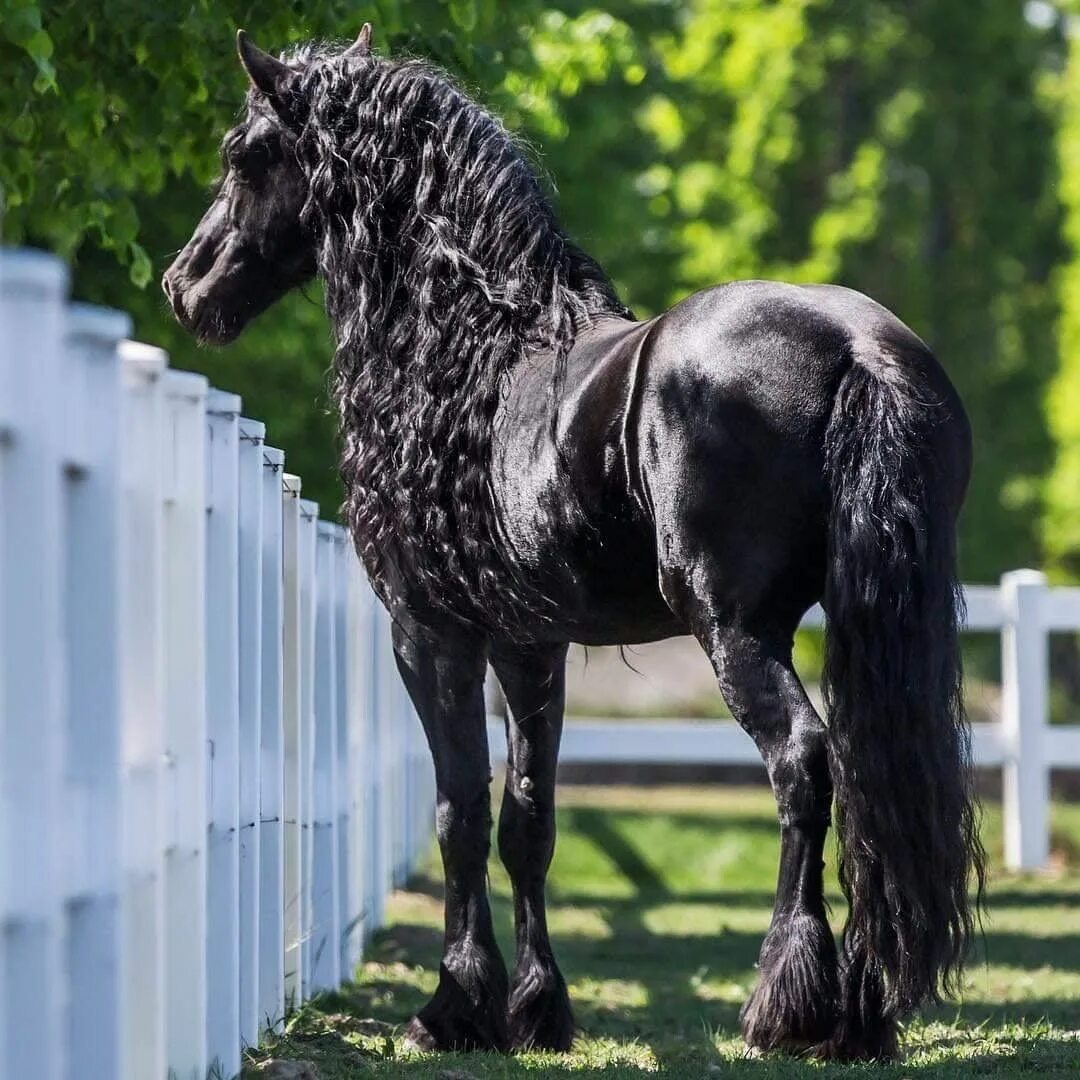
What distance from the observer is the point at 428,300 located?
202 inches

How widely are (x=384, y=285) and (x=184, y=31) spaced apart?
2247 mm

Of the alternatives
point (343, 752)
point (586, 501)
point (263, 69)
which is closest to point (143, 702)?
point (586, 501)

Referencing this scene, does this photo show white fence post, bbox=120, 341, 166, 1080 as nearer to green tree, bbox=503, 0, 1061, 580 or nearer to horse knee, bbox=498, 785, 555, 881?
horse knee, bbox=498, 785, 555, 881

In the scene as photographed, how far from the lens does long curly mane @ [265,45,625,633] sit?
16.1ft

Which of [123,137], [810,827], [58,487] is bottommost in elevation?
[810,827]

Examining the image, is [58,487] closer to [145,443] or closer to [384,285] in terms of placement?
[145,443]

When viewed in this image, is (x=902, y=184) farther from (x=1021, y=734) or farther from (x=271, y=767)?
(x=271, y=767)

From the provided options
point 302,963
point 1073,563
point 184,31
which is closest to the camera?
point 302,963

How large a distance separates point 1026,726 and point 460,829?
22.2ft

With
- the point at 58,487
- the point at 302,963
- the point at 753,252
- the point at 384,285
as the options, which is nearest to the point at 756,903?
the point at 302,963

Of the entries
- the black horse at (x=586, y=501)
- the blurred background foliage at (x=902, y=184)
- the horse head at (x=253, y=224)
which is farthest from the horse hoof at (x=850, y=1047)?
the blurred background foliage at (x=902, y=184)

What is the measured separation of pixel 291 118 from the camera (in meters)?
5.42

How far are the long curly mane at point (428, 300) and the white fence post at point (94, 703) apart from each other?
1961 millimetres

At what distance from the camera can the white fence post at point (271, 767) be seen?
4.86 metres
